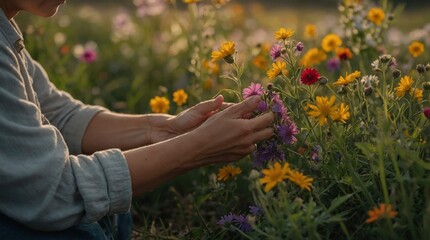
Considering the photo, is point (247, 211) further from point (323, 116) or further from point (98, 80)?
point (98, 80)

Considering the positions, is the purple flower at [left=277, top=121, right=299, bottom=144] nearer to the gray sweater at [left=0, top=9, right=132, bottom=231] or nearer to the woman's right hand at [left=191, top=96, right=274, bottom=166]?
the woman's right hand at [left=191, top=96, right=274, bottom=166]

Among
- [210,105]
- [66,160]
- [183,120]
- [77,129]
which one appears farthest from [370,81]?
[77,129]

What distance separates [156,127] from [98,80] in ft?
5.86

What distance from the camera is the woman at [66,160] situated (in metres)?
1.54

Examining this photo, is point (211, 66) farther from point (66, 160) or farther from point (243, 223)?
point (66, 160)

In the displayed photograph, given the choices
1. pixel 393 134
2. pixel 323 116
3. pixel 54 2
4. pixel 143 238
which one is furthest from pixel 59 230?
pixel 393 134

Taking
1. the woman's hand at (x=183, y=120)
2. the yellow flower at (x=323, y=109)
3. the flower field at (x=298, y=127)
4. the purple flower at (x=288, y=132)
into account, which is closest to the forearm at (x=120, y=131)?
the woman's hand at (x=183, y=120)

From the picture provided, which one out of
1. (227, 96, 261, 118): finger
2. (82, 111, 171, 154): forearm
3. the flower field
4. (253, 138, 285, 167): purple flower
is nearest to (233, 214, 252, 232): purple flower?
the flower field

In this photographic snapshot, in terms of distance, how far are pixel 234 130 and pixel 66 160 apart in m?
0.41

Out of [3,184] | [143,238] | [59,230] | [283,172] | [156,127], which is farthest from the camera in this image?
[156,127]

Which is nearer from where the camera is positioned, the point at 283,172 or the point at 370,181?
the point at 283,172

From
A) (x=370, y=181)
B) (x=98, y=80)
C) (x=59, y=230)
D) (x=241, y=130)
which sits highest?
(x=241, y=130)

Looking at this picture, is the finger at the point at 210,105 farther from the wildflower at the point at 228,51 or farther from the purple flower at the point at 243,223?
the purple flower at the point at 243,223

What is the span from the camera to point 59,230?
1.64 metres
